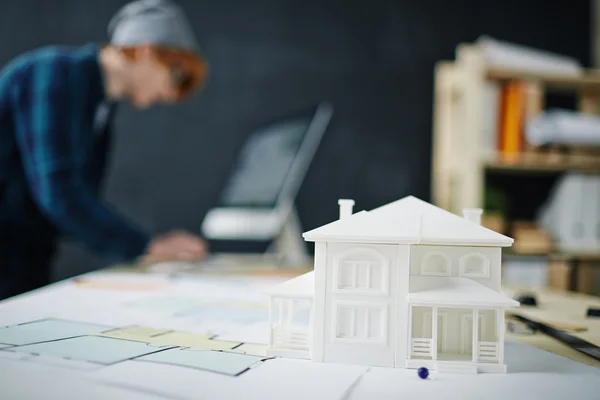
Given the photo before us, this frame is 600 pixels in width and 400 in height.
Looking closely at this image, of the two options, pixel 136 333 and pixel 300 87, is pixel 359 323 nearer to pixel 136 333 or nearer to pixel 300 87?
pixel 136 333

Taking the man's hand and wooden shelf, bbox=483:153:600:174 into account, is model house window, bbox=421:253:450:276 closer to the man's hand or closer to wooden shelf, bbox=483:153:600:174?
the man's hand

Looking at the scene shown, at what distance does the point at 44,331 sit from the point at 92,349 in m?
0.15

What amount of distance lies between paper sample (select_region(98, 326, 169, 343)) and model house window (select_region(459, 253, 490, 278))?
50 cm

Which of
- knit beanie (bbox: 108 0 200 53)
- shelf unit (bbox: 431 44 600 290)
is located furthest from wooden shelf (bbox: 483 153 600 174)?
knit beanie (bbox: 108 0 200 53)

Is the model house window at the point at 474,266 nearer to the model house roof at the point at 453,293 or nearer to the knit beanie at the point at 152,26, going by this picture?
the model house roof at the point at 453,293

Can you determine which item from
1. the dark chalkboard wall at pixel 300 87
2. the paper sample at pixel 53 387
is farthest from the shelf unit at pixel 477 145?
the paper sample at pixel 53 387

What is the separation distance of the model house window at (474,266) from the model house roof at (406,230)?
3 centimetres

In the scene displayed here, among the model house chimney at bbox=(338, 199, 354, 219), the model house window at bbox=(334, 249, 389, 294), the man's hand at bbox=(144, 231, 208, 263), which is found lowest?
the man's hand at bbox=(144, 231, 208, 263)

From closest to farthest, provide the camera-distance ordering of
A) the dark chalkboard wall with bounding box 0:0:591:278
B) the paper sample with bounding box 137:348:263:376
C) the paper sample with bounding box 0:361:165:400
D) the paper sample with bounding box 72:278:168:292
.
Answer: the paper sample with bounding box 0:361:165:400
the paper sample with bounding box 137:348:263:376
the paper sample with bounding box 72:278:168:292
the dark chalkboard wall with bounding box 0:0:591:278

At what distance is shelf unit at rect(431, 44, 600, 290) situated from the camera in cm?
226

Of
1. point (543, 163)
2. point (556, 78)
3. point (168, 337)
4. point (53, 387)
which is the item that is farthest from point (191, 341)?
point (556, 78)

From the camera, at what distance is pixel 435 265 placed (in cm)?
79

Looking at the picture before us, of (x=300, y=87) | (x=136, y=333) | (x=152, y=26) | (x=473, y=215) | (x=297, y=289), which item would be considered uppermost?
(x=152, y=26)

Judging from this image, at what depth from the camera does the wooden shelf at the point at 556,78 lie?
2.32m
